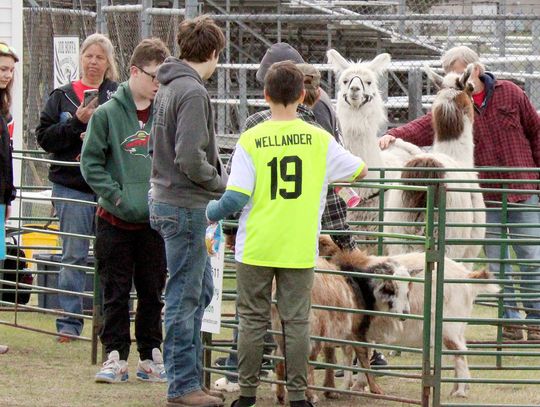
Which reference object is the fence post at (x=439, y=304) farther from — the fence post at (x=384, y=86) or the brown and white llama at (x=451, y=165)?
the fence post at (x=384, y=86)

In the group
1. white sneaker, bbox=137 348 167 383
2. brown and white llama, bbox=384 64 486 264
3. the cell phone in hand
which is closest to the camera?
white sneaker, bbox=137 348 167 383

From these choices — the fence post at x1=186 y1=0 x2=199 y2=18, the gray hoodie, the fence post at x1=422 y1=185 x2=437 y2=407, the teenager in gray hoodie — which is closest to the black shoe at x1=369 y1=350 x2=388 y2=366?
the fence post at x1=422 y1=185 x2=437 y2=407

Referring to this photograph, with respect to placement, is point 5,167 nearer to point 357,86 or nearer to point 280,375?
point 280,375

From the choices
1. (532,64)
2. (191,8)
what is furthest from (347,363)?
(532,64)

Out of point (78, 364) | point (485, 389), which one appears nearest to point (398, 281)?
point (485, 389)

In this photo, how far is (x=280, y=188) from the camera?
5422 millimetres

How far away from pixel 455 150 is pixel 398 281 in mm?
3038

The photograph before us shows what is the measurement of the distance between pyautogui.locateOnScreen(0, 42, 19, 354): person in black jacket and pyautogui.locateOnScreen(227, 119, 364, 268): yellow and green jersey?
2.38 m

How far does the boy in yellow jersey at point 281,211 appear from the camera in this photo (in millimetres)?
5418

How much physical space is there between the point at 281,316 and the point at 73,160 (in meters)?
3.20

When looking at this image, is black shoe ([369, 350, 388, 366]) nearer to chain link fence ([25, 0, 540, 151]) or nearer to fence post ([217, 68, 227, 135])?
chain link fence ([25, 0, 540, 151])

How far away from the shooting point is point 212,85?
1530cm

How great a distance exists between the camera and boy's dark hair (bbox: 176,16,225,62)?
5.74 m

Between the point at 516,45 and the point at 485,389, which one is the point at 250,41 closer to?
the point at 516,45
